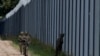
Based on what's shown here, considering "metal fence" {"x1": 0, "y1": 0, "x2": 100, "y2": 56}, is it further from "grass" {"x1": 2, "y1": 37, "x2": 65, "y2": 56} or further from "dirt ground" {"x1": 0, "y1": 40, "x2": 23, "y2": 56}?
"dirt ground" {"x1": 0, "y1": 40, "x2": 23, "y2": 56}

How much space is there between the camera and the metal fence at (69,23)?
17078 mm

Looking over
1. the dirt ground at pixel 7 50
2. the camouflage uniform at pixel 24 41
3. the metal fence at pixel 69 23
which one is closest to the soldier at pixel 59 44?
the metal fence at pixel 69 23

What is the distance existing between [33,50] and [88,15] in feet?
19.5

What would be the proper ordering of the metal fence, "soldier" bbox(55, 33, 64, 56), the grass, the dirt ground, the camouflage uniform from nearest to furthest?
the metal fence
the camouflage uniform
"soldier" bbox(55, 33, 64, 56)
the dirt ground
the grass

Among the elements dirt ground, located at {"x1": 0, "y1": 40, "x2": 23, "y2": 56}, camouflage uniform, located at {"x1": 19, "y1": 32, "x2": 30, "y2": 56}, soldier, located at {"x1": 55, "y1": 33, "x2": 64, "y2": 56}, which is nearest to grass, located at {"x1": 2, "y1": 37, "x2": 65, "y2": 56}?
soldier, located at {"x1": 55, "y1": 33, "x2": 64, "y2": 56}

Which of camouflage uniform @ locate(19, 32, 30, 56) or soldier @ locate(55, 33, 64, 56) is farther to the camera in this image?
soldier @ locate(55, 33, 64, 56)

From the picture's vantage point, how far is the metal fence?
17.1 metres

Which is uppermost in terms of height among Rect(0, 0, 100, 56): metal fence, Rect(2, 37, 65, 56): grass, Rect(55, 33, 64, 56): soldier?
Rect(0, 0, 100, 56): metal fence

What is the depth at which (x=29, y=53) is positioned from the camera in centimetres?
2191

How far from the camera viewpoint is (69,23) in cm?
2052

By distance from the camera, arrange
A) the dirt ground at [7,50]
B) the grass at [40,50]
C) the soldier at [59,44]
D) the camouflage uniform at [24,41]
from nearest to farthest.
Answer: the camouflage uniform at [24,41]
the soldier at [59,44]
the dirt ground at [7,50]
the grass at [40,50]

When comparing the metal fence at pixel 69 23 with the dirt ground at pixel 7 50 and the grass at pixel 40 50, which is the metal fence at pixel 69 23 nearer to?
the grass at pixel 40 50

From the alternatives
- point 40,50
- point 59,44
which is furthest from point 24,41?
point 40,50

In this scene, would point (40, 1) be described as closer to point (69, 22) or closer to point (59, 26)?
point (59, 26)
